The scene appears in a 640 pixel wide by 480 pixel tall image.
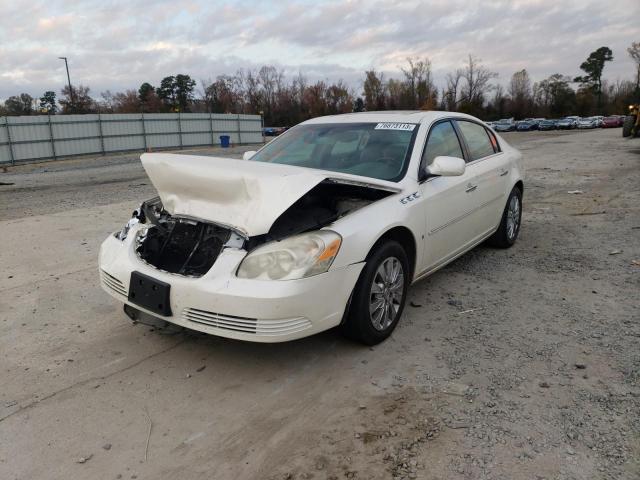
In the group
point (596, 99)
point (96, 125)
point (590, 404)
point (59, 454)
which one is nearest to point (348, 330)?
point (590, 404)

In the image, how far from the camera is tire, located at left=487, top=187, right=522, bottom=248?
5.54 m

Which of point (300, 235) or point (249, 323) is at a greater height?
point (300, 235)

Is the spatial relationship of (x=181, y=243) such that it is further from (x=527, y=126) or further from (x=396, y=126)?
(x=527, y=126)

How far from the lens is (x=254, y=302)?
2.77 m

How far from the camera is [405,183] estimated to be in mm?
3740

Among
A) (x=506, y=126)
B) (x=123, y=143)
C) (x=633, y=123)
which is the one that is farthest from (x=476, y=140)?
(x=506, y=126)

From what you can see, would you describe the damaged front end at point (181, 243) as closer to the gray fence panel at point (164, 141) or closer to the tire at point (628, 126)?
the tire at point (628, 126)

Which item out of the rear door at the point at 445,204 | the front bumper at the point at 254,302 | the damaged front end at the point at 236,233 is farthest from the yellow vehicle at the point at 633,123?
the front bumper at the point at 254,302

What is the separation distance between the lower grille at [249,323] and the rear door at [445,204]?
4.76ft

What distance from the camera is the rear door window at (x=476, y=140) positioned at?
193 inches

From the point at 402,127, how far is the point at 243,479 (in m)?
3.07

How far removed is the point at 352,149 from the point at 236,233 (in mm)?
1595

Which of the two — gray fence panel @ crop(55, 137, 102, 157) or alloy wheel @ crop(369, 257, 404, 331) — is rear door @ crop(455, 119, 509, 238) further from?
gray fence panel @ crop(55, 137, 102, 157)

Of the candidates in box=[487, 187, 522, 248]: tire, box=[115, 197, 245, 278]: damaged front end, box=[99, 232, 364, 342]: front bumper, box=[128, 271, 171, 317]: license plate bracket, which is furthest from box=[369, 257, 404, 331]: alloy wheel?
box=[487, 187, 522, 248]: tire
